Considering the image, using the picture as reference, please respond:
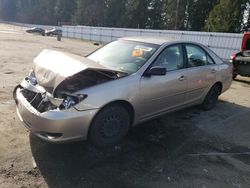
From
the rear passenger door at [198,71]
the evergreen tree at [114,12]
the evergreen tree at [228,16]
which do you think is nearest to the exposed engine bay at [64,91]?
the rear passenger door at [198,71]

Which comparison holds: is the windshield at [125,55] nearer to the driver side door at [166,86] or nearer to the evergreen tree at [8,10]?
the driver side door at [166,86]

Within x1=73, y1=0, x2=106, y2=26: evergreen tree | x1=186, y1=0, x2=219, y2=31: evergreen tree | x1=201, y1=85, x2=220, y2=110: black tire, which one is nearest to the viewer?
x1=201, y1=85, x2=220, y2=110: black tire

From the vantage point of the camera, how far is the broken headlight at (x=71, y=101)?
145 inches

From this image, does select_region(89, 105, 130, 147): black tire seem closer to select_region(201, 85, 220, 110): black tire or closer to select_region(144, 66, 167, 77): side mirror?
select_region(144, 66, 167, 77): side mirror

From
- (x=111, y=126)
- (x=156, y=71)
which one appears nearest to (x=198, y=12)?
(x=156, y=71)

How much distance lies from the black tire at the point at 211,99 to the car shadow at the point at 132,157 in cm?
115

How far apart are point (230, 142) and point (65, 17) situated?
248 ft

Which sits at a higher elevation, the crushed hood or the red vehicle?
the crushed hood

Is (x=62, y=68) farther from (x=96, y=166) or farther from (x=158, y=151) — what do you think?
(x=158, y=151)

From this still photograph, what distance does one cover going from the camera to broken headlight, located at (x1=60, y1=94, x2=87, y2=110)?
369 centimetres

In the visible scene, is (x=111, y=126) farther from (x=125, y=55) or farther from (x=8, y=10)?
(x=8, y=10)

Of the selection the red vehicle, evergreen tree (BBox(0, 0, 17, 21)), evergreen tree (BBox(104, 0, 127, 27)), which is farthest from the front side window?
evergreen tree (BBox(0, 0, 17, 21))

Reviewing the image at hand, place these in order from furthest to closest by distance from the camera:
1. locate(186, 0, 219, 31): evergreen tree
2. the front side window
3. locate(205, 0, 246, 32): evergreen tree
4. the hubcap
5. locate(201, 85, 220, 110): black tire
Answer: locate(186, 0, 219, 31): evergreen tree < locate(205, 0, 246, 32): evergreen tree < locate(201, 85, 220, 110): black tire < the front side window < the hubcap

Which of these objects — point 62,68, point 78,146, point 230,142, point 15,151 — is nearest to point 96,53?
point 62,68
